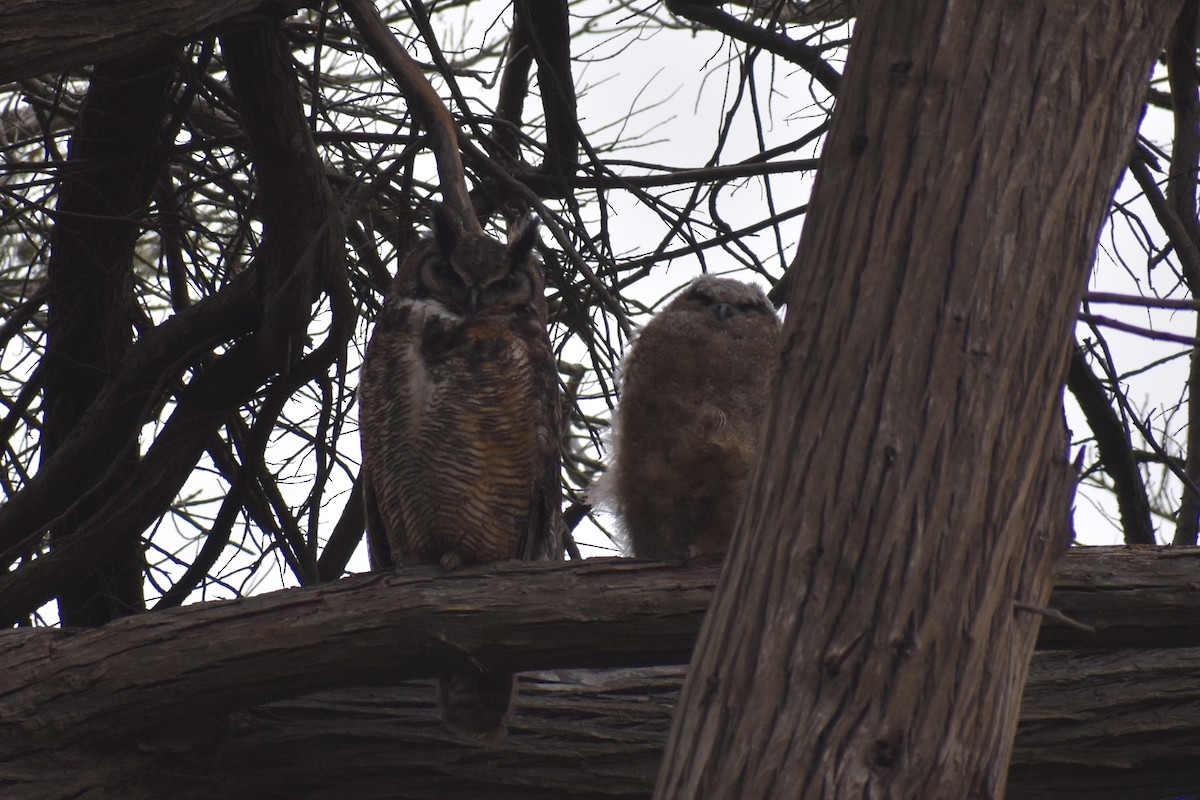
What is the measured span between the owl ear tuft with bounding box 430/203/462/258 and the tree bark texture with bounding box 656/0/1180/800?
2.30m

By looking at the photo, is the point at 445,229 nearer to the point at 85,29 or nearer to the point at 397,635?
the point at 85,29

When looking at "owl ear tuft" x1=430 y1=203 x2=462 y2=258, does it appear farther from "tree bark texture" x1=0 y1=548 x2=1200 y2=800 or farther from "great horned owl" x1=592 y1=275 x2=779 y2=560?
"tree bark texture" x1=0 y1=548 x2=1200 y2=800

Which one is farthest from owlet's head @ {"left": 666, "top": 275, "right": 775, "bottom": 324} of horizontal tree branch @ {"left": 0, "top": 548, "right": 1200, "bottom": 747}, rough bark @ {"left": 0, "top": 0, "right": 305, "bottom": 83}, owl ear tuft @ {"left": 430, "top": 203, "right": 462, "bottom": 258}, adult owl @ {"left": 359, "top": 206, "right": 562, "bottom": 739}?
rough bark @ {"left": 0, "top": 0, "right": 305, "bottom": 83}

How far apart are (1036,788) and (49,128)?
13.2 ft

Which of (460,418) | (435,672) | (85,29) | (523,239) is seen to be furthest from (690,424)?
(85,29)

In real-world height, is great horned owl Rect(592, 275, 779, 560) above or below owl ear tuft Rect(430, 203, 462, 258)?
below

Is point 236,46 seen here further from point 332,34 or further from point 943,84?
point 943,84

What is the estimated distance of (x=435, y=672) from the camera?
3.25m

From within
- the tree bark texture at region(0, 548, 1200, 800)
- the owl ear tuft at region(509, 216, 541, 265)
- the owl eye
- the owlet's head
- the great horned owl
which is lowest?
the tree bark texture at region(0, 548, 1200, 800)

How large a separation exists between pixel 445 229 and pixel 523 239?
30 cm

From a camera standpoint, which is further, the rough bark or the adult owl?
the adult owl

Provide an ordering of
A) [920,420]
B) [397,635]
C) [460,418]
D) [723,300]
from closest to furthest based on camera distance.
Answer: [920,420], [397,635], [723,300], [460,418]

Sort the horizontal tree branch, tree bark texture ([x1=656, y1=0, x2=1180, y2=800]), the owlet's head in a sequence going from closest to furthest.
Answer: tree bark texture ([x1=656, y1=0, x2=1180, y2=800]), the horizontal tree branch, the owlet's head

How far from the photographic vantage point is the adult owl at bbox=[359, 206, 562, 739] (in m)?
4.11
